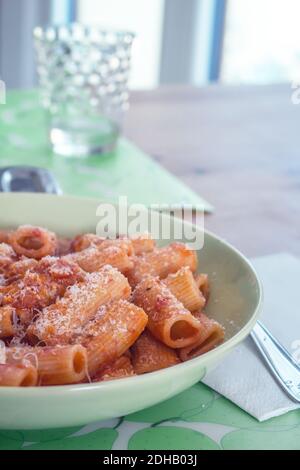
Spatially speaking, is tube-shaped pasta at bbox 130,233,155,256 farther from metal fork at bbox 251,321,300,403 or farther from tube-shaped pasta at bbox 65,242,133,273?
metal fork at bbox 251,321,300,403

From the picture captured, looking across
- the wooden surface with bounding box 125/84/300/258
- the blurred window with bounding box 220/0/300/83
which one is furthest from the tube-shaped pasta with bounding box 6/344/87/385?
the blurred window with bounding box 220/0/300/83

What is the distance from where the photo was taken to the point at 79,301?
0.77 meters

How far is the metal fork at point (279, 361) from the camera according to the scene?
80 centimetres

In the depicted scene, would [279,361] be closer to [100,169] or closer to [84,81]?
[100,169]

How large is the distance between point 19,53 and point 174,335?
3317 mm

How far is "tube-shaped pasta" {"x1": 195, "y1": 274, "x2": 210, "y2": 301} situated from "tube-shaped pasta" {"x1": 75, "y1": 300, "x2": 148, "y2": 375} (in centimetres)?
15

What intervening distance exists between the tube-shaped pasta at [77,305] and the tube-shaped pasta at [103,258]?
0.04 m

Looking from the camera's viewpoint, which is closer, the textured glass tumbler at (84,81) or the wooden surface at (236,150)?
the wooden surface at (236,150)

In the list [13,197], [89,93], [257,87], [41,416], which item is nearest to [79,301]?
[41,416]

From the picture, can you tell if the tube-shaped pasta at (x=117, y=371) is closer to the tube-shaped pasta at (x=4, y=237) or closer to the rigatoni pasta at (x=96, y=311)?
the rigatoni pasta at (x=96, y=311)

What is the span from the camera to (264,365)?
84cm

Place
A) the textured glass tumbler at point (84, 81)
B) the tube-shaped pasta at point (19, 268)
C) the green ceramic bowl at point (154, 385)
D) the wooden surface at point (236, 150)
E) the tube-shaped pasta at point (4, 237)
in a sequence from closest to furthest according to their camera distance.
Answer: the green ceramic bowl at point (154, 385) < the tube-shaped pasta at point (19, 268) < the tube-shaped pasta at point (4, 237) < the wooden surface at point (236, 150) < the textured glass tumbler at point (84, 81)

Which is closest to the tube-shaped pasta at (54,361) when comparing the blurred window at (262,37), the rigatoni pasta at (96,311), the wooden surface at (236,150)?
the rigatoni pasta at (96,311)

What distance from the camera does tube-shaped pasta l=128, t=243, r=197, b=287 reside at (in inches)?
34.5
